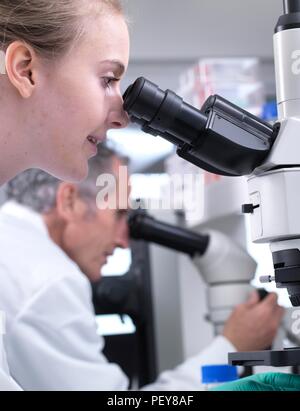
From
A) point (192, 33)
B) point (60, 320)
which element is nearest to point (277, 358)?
point (60, 320)

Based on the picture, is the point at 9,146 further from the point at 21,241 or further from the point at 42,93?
the point at 21,241

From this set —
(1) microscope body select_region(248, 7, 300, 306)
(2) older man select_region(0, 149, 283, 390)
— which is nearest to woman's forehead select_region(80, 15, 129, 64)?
(1) microscope body select_region(248, 7, 300, 306)

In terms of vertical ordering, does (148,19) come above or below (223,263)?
above

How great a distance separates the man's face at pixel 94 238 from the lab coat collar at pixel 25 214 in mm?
98

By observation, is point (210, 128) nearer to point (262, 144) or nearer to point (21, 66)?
point (262, 144)

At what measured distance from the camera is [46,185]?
2.19m

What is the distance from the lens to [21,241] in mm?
1936

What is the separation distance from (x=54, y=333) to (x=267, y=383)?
0.91 meters

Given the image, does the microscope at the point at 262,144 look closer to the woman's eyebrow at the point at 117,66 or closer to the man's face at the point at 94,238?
the woman's eyebrow at the point at 117,66

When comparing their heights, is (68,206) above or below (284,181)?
above

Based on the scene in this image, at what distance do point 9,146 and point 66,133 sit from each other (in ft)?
0.29

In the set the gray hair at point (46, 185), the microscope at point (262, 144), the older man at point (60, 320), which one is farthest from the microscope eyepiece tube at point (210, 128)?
the gray hair at point (46, 185)
